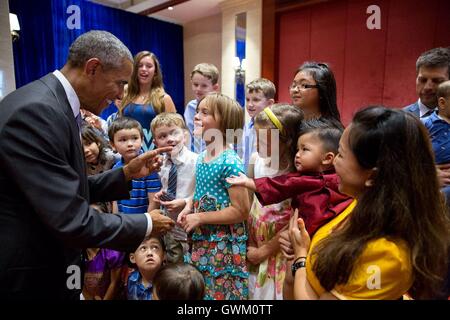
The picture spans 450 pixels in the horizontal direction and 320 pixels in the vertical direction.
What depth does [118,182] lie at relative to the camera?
1.53 meters

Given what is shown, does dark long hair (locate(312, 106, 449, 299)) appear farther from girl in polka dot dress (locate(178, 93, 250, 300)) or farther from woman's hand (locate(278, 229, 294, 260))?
girl in polka dot dress (locate(178, 93, 250, 300))

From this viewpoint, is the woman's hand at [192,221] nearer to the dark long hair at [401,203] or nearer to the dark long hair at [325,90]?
the dark long hair at [401,203]

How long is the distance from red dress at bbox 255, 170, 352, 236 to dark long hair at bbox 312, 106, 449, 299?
0.34 metres

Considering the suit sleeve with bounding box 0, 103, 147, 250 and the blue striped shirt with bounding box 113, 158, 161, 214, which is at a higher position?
the suit sleeve with bounding box 0, 103, 147, 250

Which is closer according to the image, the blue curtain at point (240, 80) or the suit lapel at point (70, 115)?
the suit lapel at point (70, 115)

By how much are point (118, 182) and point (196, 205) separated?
1.39 ft

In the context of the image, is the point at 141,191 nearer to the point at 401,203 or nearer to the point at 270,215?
the point at 270,215

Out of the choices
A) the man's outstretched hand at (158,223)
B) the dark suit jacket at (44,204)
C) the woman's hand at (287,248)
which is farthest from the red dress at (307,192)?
the dark suit jacket at (44,204)

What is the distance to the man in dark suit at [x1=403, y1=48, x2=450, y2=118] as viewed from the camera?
6.63ft

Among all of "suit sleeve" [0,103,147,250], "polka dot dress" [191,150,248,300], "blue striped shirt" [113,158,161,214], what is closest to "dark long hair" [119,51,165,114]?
"blue striped shirt" [113,158,161,214]

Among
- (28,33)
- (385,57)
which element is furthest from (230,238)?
(28,33)


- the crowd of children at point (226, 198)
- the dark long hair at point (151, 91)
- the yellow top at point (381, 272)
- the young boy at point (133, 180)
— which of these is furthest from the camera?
the dark long hair at point (151, 91)

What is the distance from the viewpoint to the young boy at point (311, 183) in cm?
130
